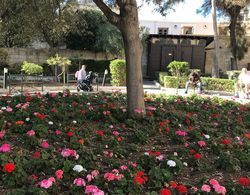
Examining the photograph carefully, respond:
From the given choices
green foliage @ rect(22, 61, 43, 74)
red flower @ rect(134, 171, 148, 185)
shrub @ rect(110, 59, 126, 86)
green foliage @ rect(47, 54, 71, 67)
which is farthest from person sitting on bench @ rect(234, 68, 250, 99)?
red flower @ rect(134, 171, 148, 185)

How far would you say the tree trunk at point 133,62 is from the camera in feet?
18.8

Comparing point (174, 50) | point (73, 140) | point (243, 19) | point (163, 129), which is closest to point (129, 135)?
point (163, 129)

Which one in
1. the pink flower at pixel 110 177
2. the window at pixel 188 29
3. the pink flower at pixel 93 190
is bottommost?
the pink flower at pixel 93 190

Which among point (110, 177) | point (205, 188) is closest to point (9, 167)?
point (110, 177)

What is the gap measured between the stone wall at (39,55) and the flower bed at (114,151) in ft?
60.0

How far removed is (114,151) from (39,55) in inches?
876

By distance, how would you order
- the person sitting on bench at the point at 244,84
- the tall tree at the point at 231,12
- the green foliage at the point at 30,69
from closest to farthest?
the person sitting on bench at the point at 244,84 < the green foliage at the point at 30,69 < the tall tree at the point at 231,12

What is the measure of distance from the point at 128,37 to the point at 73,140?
2.04 metres

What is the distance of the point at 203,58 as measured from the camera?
30062 mm

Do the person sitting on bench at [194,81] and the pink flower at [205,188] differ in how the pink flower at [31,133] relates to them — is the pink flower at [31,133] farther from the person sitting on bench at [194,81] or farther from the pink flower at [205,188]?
the person sitting on bench at [194,81]

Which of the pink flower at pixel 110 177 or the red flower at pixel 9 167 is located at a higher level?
the red flower at pixel 9 167

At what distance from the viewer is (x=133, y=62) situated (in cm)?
582

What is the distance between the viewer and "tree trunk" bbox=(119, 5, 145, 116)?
18.8 ft

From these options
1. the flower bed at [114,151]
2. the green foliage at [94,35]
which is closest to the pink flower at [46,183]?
the flower bed at [114,151]
